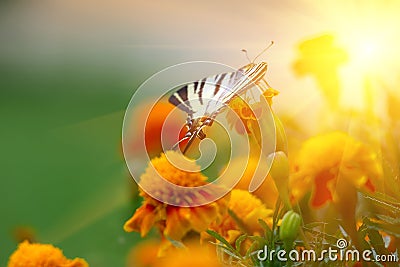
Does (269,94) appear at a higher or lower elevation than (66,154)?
higher

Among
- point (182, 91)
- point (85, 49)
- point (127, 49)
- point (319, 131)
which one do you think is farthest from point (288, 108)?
point (85, 49)

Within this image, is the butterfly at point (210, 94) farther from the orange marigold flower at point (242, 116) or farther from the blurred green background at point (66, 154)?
the blurred green background at point (66, 154)

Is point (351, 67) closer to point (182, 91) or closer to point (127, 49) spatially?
point (182, 91)

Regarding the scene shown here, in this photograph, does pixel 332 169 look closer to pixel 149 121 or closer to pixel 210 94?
pixel 210 94

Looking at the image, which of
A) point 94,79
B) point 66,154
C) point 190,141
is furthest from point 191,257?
point 94,79

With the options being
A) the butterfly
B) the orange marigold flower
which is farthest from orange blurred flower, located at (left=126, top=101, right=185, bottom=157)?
the orange marigold flower

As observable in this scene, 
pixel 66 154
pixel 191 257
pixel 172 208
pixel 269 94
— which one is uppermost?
pixel 269 94
